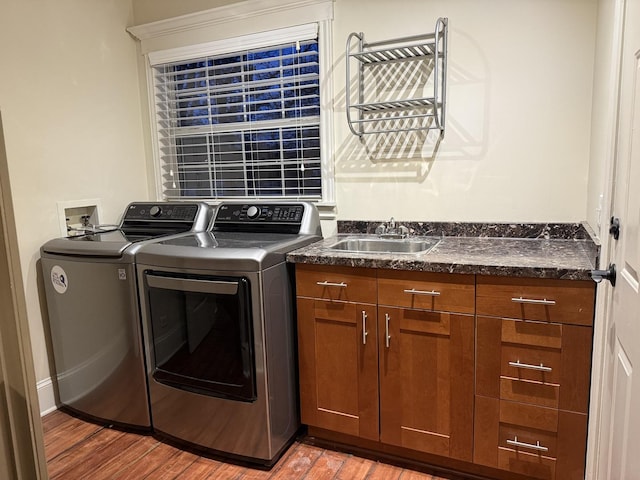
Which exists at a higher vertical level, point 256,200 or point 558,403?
point 256,200

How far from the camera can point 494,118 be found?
218 centimetres

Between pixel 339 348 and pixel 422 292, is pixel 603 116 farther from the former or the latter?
pixel 339 348

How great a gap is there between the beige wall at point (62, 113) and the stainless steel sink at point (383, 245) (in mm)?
1541

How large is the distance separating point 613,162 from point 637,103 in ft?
1.00

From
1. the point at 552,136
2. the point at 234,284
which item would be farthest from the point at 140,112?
the point at 552,136

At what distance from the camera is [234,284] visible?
1871 mm

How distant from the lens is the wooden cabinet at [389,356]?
5.92 ft

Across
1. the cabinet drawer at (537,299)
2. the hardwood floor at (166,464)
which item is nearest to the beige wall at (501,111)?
the cabinet drawer at (537,299)

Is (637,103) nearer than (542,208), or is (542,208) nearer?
(637,103)

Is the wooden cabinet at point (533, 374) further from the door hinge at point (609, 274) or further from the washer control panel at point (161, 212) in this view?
the washer control panel at point (161, 212)

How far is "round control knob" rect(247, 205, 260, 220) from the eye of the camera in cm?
254

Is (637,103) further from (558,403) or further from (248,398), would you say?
(248,398)

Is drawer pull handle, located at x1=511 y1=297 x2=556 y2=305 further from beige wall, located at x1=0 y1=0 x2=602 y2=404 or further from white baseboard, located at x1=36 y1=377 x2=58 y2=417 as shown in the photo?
white baseboard, located at x1=36 y1=377 x2=58 y2=417

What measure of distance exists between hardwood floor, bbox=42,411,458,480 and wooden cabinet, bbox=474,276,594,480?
374 millimetres
